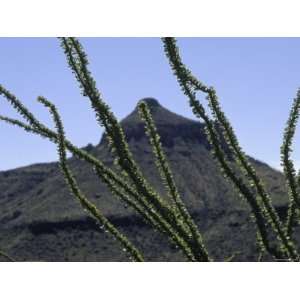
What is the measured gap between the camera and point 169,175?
1.62 metres

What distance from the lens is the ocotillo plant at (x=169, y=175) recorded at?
1.51 m

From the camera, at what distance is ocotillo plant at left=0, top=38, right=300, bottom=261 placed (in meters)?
1.51

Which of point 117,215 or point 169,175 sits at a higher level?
point 117,215

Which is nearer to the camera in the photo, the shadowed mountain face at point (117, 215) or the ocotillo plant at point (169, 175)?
the ocotillo plant at point (169, 175)

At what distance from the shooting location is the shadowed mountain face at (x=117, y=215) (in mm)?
41906

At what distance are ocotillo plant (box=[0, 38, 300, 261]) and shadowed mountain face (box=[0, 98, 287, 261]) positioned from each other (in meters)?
31.3

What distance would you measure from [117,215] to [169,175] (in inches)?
1785

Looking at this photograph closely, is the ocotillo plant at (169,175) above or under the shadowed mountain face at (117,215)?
under

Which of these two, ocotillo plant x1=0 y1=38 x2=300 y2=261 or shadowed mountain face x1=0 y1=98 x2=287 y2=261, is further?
shadowed mountain face x1=0 y1=98 x2=287 y2=261

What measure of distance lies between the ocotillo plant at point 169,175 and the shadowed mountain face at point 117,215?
3129 cm

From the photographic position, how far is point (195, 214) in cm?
4956
